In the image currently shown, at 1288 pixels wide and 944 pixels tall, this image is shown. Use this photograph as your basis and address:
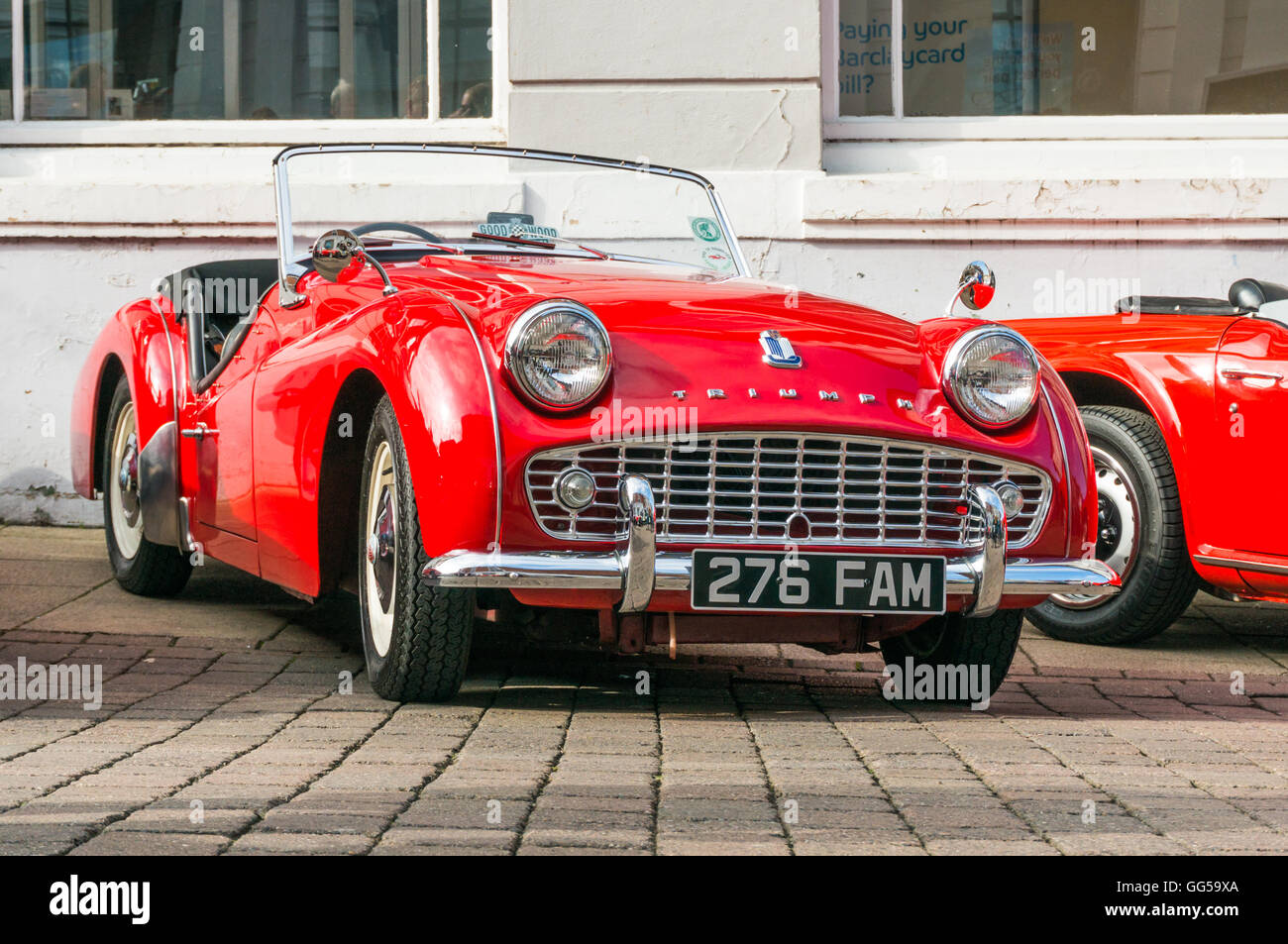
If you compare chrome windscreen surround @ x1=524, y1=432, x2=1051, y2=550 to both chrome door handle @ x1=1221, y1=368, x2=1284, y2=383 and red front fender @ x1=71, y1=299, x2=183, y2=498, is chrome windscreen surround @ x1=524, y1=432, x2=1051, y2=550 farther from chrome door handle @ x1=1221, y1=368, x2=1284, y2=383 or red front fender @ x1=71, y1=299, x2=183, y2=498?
red front fender @ x1=71, y1=299, x2=183, y2=498

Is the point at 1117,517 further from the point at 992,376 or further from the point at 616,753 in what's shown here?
the point at 616,753

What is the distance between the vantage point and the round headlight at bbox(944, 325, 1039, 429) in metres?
3.85

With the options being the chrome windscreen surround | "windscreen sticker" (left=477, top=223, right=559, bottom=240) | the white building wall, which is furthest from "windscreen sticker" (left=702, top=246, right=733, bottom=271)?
the white building wall

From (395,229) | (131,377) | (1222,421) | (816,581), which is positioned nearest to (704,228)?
(395,229)

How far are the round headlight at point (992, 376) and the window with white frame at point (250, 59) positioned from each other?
475 centimetres

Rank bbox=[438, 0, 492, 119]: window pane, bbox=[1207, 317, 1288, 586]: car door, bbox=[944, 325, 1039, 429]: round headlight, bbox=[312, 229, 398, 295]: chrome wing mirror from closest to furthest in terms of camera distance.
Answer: bbox=[944, 325, 1039, 429]: round headlight, bbox=[312, 229, 398, 295]: chrome wing mirror, bbox=[1207, 317, 1288, 586]: car door, bbox=[438, 0, 492, 119]: window pane

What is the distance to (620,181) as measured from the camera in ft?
18.4

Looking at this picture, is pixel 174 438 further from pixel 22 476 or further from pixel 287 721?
pixel 22 476

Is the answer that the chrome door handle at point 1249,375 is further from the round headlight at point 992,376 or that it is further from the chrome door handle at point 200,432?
the chrome door handle at point 200,432

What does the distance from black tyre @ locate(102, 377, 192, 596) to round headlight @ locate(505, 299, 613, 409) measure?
7.69 ft

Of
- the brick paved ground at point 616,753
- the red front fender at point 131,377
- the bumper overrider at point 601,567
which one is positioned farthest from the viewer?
the red front fender at point 131,377

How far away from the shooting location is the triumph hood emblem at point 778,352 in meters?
3.75

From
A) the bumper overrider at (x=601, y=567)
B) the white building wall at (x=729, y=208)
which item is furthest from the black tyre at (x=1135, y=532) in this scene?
the white building wall at (x=729, y=208)
